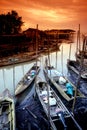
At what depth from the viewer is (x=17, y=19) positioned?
24.5 meters

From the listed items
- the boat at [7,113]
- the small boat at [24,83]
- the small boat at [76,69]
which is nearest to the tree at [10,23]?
the small boat at [76,69]

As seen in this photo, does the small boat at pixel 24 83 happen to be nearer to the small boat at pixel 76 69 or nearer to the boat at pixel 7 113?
the boat at pixel 7 113

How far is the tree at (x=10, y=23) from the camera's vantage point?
22636 millimetres

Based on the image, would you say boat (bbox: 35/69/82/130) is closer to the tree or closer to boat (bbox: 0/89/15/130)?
boat (bbox: 0/89/15/130)

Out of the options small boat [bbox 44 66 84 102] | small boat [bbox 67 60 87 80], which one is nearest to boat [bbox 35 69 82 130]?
small boat [bbox 44 66 84 102]

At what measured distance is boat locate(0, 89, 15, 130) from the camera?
6734 mm

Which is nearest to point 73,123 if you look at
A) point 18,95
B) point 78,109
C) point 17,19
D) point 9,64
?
point 78,109

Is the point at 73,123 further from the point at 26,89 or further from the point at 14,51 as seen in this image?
the point at 14,51

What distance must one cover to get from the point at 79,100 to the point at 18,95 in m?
3.00

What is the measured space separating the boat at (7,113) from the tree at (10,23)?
15.0 meters

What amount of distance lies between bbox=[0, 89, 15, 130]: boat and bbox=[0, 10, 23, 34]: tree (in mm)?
14990

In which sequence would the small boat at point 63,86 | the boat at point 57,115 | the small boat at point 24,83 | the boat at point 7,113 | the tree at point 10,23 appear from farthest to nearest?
the tree at point 10,23 → the small boat at point 24,83 → the small boat at point 63,86 → the boat at point 57,115 → the boat at point 7,113

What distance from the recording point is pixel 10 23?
23.4 meters

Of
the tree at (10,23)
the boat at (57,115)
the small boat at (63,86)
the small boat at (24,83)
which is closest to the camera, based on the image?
the boat at (57,115)
